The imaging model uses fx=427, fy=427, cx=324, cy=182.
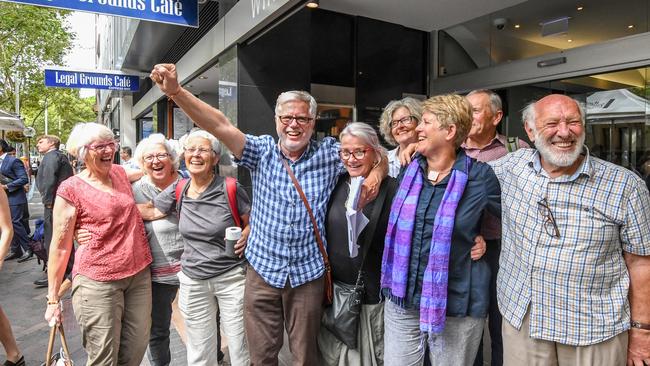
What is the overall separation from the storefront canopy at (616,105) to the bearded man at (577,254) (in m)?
4.14

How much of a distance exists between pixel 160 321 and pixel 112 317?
55 centimetres

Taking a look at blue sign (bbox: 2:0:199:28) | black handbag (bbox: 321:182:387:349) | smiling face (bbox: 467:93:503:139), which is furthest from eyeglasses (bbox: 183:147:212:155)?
blue sign (bbox: 2:0:199:28)

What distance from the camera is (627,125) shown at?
536 centimetres

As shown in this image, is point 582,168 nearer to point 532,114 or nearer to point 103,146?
point 532,114

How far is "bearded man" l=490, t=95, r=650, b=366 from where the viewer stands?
1859 mm

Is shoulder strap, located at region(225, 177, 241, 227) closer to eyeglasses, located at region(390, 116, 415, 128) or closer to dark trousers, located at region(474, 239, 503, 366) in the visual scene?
eyeglasses, located at region(390, 116, 415, 128)

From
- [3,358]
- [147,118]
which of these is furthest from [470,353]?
[147,118]

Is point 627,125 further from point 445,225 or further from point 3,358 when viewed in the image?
point 3,358

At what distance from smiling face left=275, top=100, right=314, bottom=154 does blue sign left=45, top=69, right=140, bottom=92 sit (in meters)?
9.34

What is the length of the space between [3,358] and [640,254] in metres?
4.94

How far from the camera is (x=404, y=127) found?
3119mm

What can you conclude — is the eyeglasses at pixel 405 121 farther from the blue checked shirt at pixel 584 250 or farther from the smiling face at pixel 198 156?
the smiling face at pixel 198 156

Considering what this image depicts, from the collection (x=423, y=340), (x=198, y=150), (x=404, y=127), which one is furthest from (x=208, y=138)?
(x=423, y=340)

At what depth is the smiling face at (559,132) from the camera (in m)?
1.95
